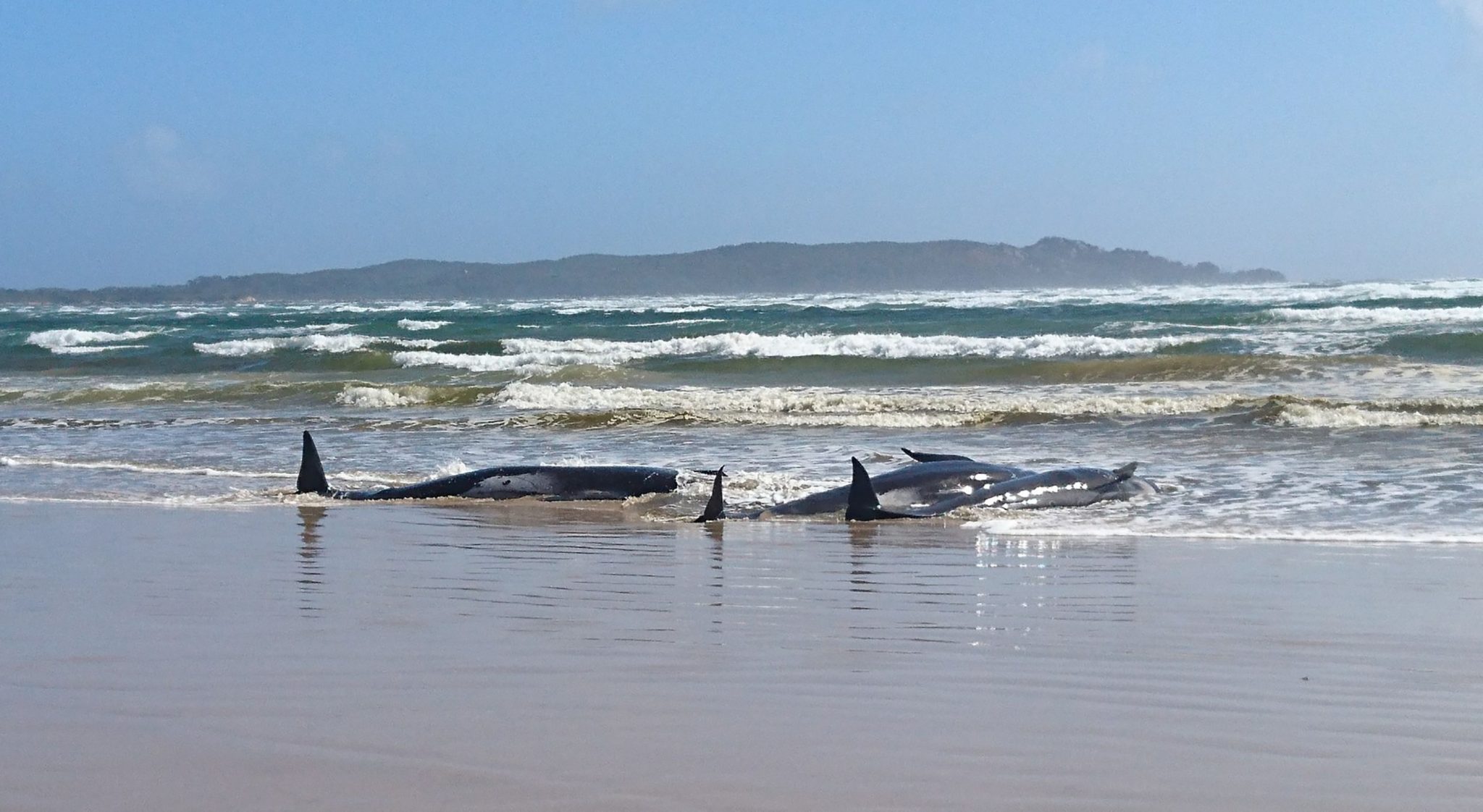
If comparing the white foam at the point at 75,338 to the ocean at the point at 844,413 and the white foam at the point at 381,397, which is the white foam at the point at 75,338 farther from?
the white foam at the point at 381,397

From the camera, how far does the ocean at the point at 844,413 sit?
9.88 metres

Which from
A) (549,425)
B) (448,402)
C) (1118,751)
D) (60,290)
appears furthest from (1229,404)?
(60,290)

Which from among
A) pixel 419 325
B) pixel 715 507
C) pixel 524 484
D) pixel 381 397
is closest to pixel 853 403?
pixel 381 397

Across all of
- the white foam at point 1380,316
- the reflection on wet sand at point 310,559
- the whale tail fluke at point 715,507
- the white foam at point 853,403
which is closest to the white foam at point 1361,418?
the white foam at point 853,403

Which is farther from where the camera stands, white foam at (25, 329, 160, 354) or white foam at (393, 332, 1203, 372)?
white foam at (25, 329, 160, 354)

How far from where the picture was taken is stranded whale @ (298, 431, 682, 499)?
1012cm

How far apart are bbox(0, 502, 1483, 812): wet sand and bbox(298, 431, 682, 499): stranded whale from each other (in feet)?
8.96

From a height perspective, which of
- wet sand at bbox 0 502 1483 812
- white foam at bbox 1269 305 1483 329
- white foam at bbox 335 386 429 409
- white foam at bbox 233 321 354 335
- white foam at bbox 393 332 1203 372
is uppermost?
white foam at bbox 1269 305 1483 329

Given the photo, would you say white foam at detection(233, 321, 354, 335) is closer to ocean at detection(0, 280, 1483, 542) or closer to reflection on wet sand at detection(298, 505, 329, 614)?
ocean at detection(0, 280, 1483, 542)

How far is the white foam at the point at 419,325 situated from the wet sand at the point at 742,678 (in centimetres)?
3883

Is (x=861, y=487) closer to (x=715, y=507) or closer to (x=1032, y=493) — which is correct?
(x=715, y=507)

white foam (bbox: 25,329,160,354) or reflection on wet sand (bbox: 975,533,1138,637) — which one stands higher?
white foam (bbox: 25,329,160,354)

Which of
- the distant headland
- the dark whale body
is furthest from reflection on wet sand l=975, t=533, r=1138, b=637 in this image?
the distant headland

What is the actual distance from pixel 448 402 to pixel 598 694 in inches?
657
